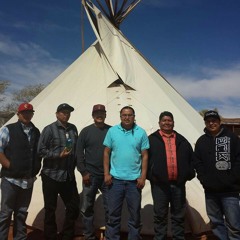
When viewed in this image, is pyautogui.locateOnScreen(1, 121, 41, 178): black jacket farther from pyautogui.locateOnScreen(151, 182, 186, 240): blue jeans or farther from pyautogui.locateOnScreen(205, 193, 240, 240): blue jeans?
pyautogui.locateOnScreen(205, 193, 240, 240): blue jeans

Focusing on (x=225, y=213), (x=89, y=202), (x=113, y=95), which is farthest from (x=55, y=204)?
(x=113, y=95)

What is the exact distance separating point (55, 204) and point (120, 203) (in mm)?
890

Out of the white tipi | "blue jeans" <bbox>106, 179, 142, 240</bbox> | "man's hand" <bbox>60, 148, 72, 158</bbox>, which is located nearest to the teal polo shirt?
"blue jeans" <bbox>106, 179, 142, 240</bbox>

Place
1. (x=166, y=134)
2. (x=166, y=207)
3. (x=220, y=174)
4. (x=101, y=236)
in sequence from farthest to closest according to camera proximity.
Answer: (x=101, y=236)
(x=166, y=134)
(x=166, y=207)
(x=220, y=174)

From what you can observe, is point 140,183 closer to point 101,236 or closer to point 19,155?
A: point 101,236

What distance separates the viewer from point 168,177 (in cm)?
357

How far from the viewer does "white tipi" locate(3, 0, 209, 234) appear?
177 inches

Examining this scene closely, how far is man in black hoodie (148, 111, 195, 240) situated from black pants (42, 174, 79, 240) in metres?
1.12

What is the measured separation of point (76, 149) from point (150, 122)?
5.58 feet

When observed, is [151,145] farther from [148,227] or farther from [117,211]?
[148,227]

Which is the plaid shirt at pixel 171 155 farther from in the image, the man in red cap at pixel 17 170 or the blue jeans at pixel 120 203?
the man in red cap at pixel 17 170

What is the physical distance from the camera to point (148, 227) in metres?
4.31

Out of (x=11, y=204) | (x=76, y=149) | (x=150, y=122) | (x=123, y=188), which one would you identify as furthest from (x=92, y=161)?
(x=150, y=122)

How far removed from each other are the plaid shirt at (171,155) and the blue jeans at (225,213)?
47 centimetres
